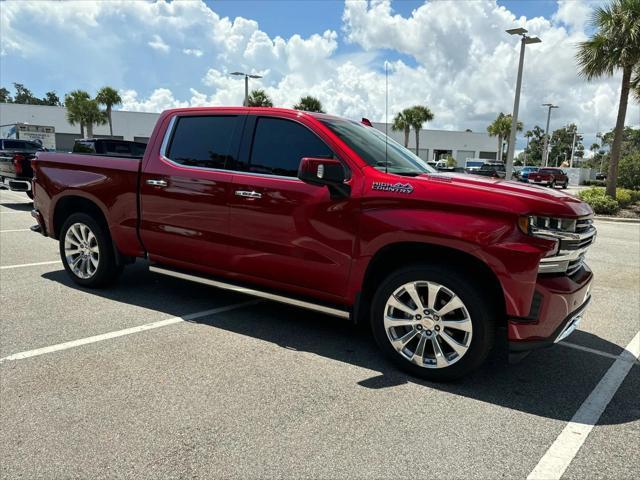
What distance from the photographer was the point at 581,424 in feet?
10.2

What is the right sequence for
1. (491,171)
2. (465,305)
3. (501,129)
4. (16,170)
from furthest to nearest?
(501,129) → (491,171) → (16,170) → (465,305)

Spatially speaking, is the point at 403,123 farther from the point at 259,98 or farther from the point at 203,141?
the point at 203,141

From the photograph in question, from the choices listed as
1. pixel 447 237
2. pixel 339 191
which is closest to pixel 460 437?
pixel 447 237

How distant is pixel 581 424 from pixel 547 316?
0.69m

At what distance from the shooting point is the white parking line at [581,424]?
2637mm

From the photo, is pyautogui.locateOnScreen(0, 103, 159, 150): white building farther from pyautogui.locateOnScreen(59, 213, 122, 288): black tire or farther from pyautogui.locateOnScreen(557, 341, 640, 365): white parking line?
pyautogui.locateOnScreen(557, 341, 640, 365): white parking line

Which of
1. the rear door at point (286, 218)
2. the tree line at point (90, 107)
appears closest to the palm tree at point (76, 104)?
the tree line at point (90, 107)

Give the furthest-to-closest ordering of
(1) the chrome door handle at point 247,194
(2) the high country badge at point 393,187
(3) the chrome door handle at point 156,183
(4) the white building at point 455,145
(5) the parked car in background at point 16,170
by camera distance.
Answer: (4) the white building at point 455,145 < (5) the parked car in background at point 16,170 < (3) the chrome door handle at point 156,183 < (1) the chrome door handle at point 247,194 < (2) the high country badge at point 393,187

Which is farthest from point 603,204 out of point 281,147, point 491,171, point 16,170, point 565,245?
point 16,170

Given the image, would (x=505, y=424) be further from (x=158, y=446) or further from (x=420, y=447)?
(x=158, y=446)

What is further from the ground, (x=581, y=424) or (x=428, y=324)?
(x=428, y=324)

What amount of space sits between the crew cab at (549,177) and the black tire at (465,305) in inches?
1510

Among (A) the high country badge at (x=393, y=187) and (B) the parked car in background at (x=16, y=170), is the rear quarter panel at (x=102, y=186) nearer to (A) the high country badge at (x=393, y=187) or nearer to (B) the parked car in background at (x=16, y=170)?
(A) the high country badge at (x=393, y=187)

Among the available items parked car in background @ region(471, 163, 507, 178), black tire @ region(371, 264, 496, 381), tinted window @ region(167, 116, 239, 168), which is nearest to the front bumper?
black tire @ region(371, 264, 496, 381)
